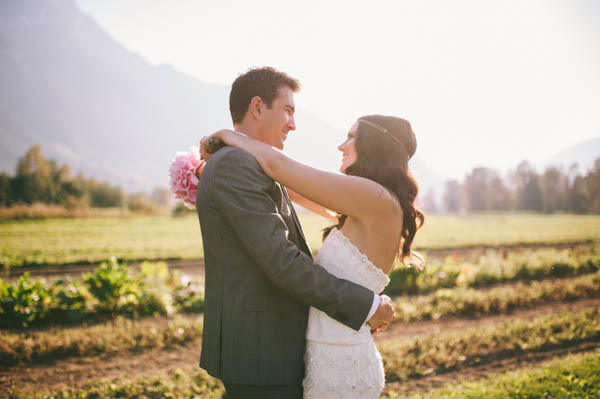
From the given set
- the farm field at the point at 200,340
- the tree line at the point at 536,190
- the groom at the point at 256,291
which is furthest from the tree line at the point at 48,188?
the groom at the point at 256,291

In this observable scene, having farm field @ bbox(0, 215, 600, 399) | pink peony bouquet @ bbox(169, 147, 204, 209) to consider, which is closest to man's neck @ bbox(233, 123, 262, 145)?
pink peony bouquet @ bbox(169, 147, 204, 209)

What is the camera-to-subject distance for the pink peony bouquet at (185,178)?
9.28 feet

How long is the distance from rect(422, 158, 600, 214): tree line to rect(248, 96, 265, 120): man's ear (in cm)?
133

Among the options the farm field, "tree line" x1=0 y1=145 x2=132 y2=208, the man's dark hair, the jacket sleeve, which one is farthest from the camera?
"tree line" x1=0 y1=145 x2=132 y2=208

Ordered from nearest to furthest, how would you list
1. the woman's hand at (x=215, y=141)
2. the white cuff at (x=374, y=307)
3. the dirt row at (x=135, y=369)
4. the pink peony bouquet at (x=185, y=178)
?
the white cuff at (x=374, y=307)
the woman's hand at (x=215, y=141)
the pink peony bouquet at (x=185, y=178)
the dirt row at (x=135, y=369)

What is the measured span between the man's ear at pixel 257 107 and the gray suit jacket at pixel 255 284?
1.60 ft

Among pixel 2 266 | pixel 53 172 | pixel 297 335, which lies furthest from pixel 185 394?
pixel 53 172

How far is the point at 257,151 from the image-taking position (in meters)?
2.18

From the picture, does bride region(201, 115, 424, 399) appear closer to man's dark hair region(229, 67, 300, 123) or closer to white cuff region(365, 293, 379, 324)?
white cuff region(365, 293, 379, 324)

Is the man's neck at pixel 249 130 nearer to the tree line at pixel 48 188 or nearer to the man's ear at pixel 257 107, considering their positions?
the man's ear at pixel 257 107

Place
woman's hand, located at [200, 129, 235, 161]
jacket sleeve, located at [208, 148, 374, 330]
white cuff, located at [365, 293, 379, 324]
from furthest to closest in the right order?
woman's hand, located at [200, 129, 235, 161] < white cuff, located at [365, 293, 379, 324] < jacket sleeve, located at [208, 148, 374, 330]

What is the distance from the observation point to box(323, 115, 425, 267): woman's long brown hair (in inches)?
92.3

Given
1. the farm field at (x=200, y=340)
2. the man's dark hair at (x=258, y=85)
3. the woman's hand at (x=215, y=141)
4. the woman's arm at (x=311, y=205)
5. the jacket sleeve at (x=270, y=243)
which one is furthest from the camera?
the farm field at (x=200, y=340)

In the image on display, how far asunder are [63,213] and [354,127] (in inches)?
1736
